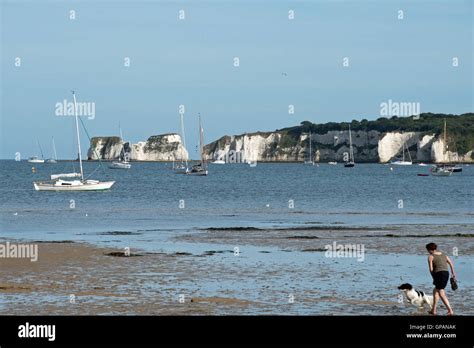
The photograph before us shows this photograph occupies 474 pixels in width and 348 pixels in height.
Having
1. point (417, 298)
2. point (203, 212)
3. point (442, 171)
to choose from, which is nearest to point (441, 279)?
point (417, 298)

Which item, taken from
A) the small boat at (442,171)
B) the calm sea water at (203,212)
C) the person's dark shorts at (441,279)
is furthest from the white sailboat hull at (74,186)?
the small boat at (442,171)

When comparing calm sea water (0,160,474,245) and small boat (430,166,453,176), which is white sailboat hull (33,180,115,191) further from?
small boat (430,166,453,176)

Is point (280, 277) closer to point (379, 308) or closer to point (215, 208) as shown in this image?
point (379, 308)

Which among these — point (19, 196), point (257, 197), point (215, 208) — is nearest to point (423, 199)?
point (257, 197)

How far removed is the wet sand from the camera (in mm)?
21578

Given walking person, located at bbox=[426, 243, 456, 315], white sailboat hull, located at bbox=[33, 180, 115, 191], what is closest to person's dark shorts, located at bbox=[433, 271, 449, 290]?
walking person, located at bbox=[426, 243, 456, 315]

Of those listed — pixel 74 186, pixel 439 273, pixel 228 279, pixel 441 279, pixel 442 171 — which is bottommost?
pixel 442 171

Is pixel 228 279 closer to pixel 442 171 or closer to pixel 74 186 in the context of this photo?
pixel 74 186

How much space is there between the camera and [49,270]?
28562 millimetres

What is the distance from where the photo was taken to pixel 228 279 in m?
26.2

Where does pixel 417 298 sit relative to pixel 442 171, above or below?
above

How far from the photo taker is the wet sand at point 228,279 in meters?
21.6

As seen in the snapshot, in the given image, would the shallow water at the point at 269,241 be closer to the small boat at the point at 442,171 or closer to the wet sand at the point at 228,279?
the wet sand at the point at 228,279
